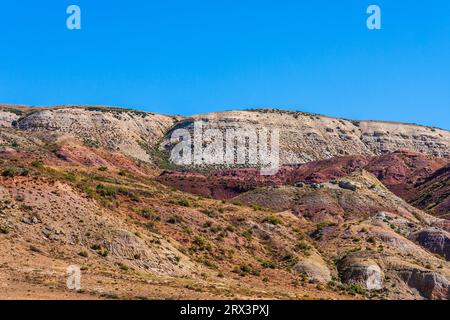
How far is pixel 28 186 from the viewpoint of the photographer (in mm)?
46281

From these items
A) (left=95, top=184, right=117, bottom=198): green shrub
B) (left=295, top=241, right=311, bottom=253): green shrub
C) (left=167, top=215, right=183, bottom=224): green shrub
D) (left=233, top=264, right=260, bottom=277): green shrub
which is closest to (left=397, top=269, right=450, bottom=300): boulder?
(left=295, top=241, right=311, bottom=253): green shrub

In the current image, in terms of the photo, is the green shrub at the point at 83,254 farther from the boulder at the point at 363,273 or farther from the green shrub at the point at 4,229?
the boulder at the point at 363,273

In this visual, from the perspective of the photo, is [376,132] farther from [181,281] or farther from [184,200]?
[181,281]

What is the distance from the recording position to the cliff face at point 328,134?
159 metres

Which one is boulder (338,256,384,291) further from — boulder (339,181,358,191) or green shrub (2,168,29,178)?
boulder (339,181,358,191)

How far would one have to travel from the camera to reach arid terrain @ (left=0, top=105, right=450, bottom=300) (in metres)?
36.0

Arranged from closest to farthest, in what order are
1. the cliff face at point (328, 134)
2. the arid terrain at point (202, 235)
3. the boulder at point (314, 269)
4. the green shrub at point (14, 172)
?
the arid terrain at point (202, 235) < the green shrub at point (14, 172) < the boulder at point (314, 269) < the cliff face at point (328, 134)

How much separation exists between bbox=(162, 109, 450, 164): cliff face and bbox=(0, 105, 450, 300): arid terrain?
151 ft

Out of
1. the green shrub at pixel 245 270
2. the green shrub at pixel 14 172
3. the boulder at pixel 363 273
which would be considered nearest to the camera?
the green shrub at pixel 245 270

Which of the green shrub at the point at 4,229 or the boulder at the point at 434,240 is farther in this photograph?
the boulder at the point at 434,240

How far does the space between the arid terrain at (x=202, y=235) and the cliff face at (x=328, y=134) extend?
46.0 metres

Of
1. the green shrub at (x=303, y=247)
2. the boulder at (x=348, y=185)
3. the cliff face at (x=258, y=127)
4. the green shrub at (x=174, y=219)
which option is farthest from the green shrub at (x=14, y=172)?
the cliff face at (x=258, y=127)
